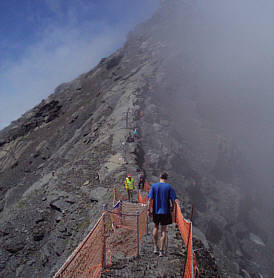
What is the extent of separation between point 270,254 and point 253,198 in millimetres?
6029

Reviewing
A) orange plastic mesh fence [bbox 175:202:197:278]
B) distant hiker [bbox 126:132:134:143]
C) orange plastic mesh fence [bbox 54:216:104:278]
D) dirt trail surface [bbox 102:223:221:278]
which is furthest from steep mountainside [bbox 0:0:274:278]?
orange plastic mesh fence [bbox 54:216:104:278]

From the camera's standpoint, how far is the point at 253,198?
23.6 m

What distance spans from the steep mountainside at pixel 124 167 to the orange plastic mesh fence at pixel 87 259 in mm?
5168

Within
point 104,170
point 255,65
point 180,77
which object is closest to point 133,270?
point 104,170

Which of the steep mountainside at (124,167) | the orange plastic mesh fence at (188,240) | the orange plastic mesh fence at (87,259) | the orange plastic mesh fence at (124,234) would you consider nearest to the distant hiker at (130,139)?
the steep mountainside at (124,167)

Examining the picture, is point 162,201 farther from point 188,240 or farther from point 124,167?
point 124,167

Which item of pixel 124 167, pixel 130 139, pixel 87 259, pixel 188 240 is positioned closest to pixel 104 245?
pixel 87 259

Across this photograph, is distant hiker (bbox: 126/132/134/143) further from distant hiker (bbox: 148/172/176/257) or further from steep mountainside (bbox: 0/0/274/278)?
distant hiker (bbox: 148/172/176/257)

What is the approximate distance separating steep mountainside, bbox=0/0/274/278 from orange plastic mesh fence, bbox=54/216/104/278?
203 inches

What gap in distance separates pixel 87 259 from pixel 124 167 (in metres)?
10.3

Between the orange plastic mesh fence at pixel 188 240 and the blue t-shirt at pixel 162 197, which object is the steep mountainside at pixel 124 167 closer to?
the orange plastic mesh fence at pixel 188 240

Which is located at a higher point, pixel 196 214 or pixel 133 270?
pixel 133 270

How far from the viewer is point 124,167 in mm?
15219

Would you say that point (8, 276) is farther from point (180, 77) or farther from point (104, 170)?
point (180, 77)
